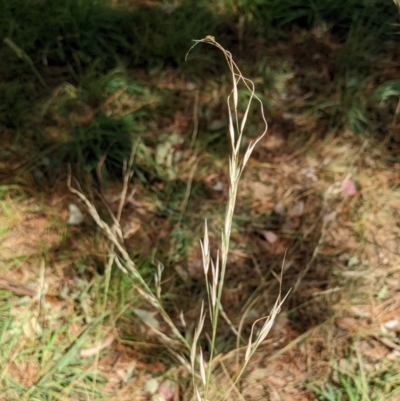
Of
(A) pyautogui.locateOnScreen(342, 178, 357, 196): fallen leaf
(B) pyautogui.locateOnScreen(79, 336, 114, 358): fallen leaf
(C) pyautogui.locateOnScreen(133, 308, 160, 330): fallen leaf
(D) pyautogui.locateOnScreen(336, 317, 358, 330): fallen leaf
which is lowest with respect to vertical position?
(B) pyautogui.locateOnScreen(79, 336, 114, 358): fallen leaf

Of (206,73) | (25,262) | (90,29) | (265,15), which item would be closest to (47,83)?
(90,29)

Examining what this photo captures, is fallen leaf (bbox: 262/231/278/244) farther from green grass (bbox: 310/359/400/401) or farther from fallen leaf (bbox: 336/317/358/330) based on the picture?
green grass (bbox: 310/359/400/401)

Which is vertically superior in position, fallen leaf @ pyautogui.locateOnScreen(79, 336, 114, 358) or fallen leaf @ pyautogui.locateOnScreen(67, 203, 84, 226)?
fallen leaf @ pyautogui.locateOnScreen(67, 203, 84, 226)

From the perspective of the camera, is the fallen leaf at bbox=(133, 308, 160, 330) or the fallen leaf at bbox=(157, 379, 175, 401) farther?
the fallen leaf at bbox=(133, 308, 160, 330)

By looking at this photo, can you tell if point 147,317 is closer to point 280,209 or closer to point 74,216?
point 74,216

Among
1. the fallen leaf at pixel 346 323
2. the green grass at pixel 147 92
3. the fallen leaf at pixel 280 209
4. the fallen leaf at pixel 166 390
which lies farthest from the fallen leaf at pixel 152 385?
the fallen leaf at pixel 280 209

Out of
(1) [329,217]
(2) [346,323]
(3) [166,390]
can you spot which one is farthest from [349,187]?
(3) [166,390]

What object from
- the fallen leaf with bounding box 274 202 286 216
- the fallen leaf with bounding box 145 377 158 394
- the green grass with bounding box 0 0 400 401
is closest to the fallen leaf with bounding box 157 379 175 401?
the fallen leaf with bounding box 145 377 158 394

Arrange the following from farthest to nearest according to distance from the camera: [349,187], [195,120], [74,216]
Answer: [195,120] → [349,187] → [74,216]

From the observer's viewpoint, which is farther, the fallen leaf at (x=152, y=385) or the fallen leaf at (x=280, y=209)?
the fallen leaf at (x=280, y=209)

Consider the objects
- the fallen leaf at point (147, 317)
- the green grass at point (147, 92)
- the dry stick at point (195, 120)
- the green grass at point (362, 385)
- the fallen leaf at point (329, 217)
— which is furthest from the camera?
the dry stick at point (195, 120)

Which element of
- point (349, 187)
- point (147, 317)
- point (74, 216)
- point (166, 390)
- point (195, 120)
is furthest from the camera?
point (195, 120)

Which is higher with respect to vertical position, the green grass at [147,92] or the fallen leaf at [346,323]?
the green grass at [147,92]

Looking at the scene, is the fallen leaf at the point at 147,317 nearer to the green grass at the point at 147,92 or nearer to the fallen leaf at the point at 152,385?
the green grass at the point at 147,92
